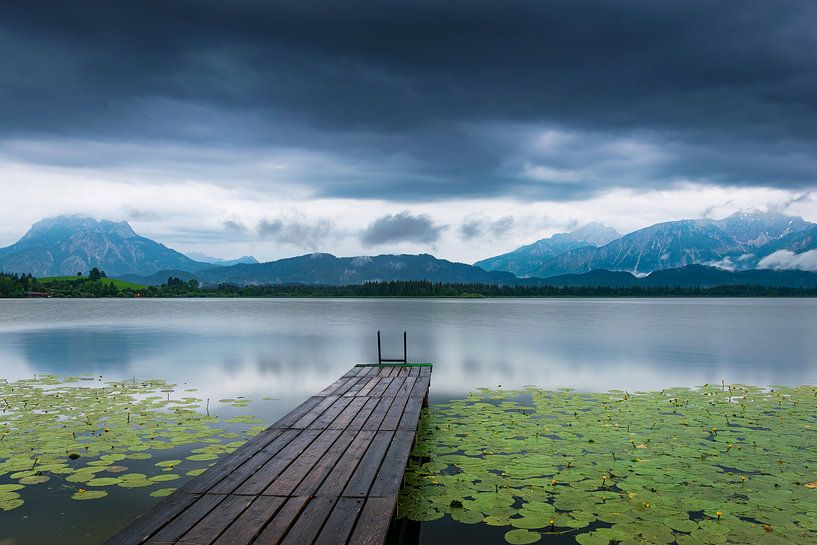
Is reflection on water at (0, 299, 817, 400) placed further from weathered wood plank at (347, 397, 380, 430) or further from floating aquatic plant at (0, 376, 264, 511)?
weathered wood plank at (347, 397, 380, 430)

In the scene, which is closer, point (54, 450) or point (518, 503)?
point (518, 503)

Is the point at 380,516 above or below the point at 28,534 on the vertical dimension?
above

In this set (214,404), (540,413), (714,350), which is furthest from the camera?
(714,350)

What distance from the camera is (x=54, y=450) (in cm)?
1369

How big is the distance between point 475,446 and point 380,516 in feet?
23.9

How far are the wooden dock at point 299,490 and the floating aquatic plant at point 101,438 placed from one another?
268cm

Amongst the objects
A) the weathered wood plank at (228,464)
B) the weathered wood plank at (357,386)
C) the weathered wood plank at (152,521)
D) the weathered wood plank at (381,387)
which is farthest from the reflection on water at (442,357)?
the weathered wood plank at (152,521)

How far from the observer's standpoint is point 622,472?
39.6ft

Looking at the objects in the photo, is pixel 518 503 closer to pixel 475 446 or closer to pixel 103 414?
pixel 475 446

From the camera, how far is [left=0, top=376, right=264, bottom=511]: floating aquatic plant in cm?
1159

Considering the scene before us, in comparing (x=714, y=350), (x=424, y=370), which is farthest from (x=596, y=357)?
(x=424, y=370)

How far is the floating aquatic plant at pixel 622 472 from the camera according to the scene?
941 cm

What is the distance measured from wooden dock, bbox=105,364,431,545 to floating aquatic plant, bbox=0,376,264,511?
268 centimetres

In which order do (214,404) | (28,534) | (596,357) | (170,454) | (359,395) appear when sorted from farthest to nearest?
(596,357), (214,404), (359,395), (170,454), (28,534)
